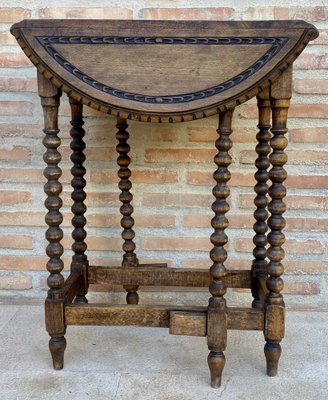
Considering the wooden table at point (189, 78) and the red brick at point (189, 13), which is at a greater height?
the red brick at point (189, 13)

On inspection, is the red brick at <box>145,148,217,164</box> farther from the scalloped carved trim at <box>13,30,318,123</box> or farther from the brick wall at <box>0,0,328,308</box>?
the scalloped carved trim at <box>13,30,318,123</box>

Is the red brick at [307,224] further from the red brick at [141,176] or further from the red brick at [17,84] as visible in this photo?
the red brick at [17,84]

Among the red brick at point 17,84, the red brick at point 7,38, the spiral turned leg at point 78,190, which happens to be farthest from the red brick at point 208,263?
the red brick at point 7,38

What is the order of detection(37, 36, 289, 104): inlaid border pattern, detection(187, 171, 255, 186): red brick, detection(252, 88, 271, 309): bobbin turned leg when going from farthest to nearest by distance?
detection(187, 171, 255, 186): red brick, detection(252, 88, 271, 309): bobbin turned leg, detection(37, 36, 289, 104): inlaid border pattern

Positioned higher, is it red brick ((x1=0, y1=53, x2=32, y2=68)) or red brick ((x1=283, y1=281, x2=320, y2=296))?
red brick ((x1=0, y1=53, x2=32, y2=68))

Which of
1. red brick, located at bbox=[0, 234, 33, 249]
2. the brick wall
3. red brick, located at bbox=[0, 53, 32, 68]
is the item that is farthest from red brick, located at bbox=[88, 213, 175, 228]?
red brick, located at bbox=[0, 53, 32, 68]

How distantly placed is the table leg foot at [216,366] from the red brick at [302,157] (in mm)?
632

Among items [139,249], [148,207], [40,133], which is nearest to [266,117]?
[148,207]

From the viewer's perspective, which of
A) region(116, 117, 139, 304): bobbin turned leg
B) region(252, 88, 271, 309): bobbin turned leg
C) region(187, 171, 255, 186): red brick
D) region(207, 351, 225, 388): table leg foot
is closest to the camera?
region(207, 351, 225, 388): table leg foot

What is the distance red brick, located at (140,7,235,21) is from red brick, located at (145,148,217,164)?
40 centimetres

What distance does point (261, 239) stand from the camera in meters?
1.37

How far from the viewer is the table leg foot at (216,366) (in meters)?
1.12

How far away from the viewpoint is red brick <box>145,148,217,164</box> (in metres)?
1.52

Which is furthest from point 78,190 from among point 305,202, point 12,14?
point 305,202
